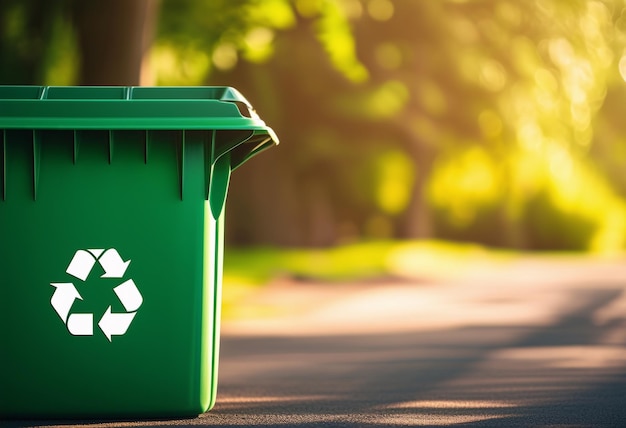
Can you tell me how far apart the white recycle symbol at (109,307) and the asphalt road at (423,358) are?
1.67 feet

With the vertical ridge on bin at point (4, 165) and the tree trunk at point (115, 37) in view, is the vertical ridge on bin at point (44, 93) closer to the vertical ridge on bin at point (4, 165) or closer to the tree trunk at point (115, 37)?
the vertical ridge on bin at point (4, 165)

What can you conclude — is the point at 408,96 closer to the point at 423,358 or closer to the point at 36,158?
the point at 423,358

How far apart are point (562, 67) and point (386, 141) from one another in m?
4.81

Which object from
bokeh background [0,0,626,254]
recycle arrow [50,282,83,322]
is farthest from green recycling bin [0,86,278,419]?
bokeh background [0,0,626,254]

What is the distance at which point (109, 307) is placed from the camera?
5.62 m

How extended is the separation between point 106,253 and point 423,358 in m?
Result: 4.63

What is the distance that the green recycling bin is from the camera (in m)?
5.58

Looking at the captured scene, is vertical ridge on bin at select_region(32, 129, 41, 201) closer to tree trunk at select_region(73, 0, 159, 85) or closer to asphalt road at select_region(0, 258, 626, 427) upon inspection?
asphalt road at select_region(0, 258, 626, 427)

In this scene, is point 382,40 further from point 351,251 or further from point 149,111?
point 149,111

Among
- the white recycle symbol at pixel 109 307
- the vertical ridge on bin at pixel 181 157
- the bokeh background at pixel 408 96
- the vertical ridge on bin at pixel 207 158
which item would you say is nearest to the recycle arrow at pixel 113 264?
the white recycle symbol at pixel 109 307

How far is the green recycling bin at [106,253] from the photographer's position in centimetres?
558

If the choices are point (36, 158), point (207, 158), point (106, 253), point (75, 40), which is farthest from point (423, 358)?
point (75, 40)

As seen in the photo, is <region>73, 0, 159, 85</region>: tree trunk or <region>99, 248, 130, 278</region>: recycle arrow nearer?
<region>99, 248, 130, 278</region>: recycle arrow

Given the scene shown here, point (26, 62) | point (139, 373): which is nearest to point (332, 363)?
point (139, 373)
